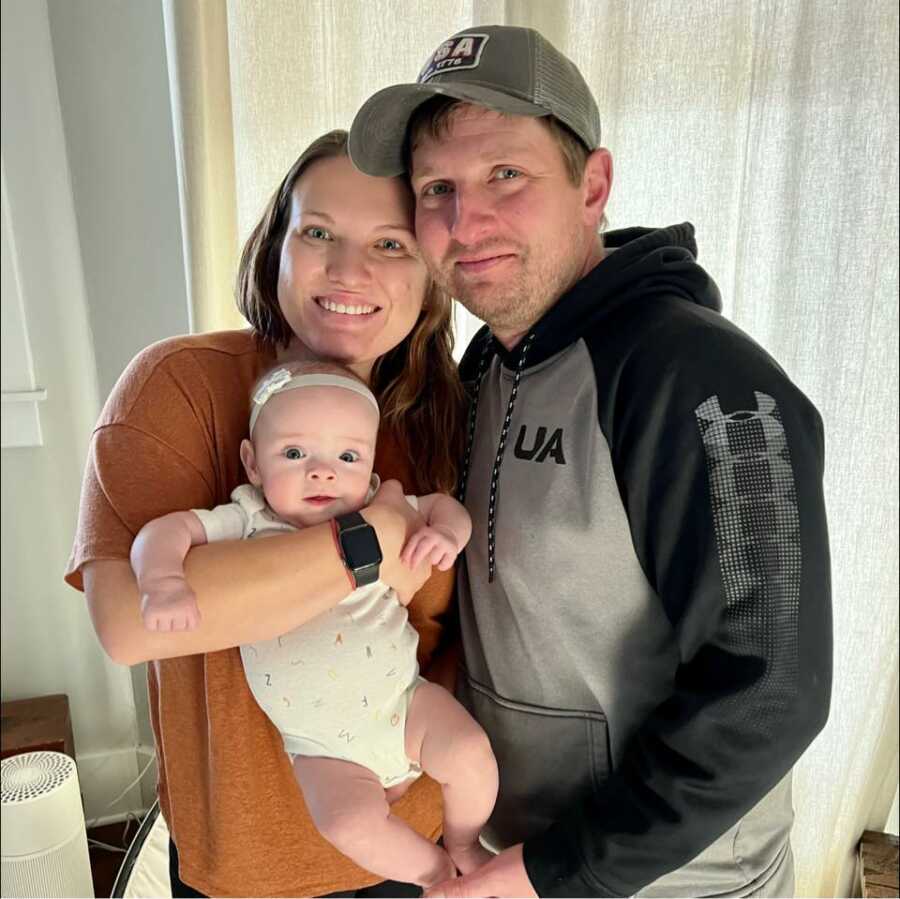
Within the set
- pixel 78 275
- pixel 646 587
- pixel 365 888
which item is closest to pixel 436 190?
pixel 78 275

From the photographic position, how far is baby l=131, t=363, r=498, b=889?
38.1 inches

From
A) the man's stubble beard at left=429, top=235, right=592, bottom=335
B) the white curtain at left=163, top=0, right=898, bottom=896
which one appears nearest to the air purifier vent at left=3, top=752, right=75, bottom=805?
the white curtain at left=163, top=0, right=898, bottom=896

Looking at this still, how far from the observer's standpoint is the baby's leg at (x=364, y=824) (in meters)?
0.94

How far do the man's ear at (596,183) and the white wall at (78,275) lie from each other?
0.58m

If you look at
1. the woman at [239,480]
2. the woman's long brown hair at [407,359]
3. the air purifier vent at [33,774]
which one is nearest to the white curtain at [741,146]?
the woman's long brown hair at [407,359]

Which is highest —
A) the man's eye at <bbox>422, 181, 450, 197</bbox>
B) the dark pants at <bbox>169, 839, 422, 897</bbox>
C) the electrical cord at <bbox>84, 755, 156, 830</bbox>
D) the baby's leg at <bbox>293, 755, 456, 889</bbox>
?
the man's eye at <bbox>422, 181, 450, 197</bbox>

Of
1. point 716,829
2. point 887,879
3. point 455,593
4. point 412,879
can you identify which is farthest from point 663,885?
point 887,879

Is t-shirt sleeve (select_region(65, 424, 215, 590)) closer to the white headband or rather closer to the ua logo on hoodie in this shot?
the white headband

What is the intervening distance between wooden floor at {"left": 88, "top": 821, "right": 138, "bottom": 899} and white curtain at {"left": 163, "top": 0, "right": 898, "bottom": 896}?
74 centimetres

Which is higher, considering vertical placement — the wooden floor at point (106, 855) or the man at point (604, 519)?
the man at point (604, 519)

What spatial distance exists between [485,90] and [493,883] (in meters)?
1.00

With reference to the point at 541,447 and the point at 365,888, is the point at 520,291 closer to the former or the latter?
the point at 541,447

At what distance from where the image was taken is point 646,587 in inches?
39.2

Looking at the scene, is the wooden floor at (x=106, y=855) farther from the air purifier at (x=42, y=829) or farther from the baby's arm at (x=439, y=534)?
the baby's arm at (x=439, y=534)
